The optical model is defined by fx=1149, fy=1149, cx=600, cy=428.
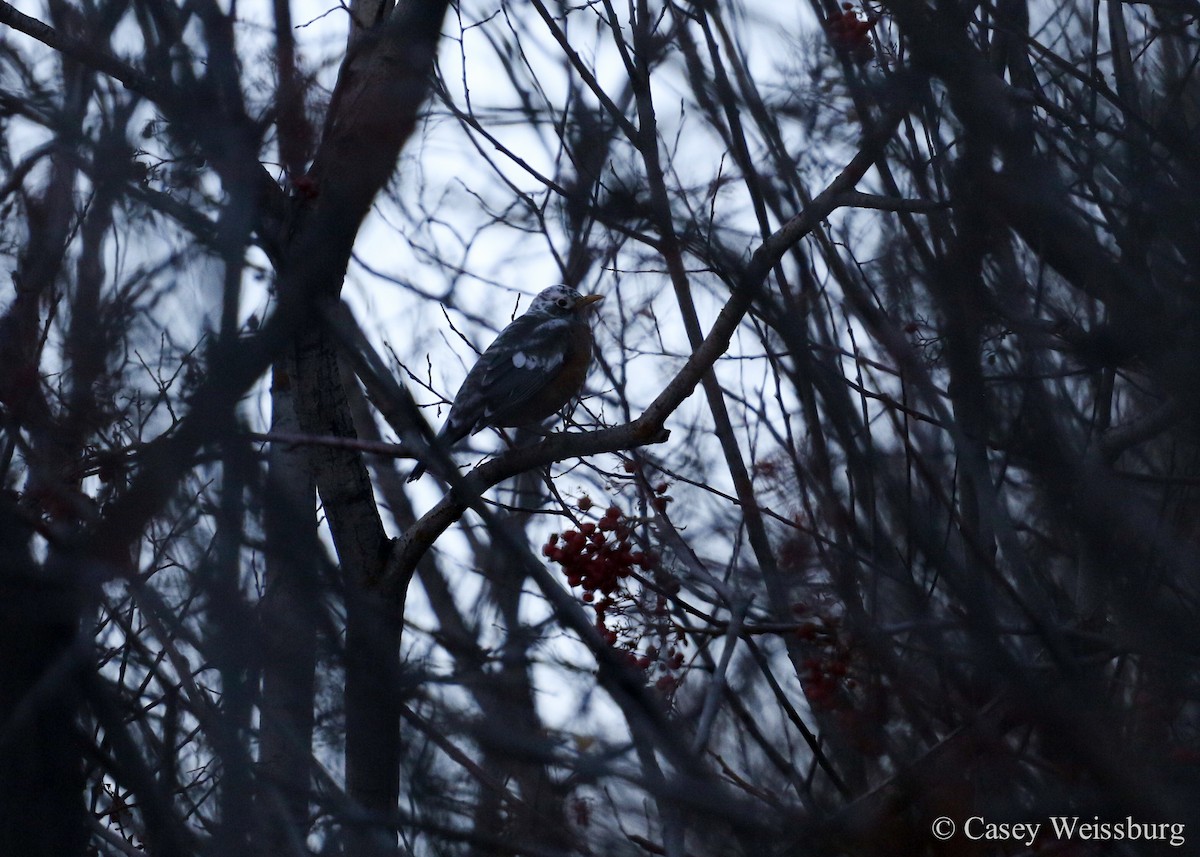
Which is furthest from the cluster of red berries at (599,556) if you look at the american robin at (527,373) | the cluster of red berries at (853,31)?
the american robin at (527,373)

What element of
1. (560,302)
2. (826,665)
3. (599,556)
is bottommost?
(826,665)

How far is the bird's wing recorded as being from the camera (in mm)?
6434

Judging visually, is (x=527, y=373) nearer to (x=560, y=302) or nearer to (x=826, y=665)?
(x=560, y=302)

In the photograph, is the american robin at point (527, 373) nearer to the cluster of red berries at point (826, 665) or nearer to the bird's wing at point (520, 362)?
the bird's wing at point (520, 362)

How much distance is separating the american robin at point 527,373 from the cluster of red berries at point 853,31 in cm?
297

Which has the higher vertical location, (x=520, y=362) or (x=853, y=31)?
(x=520, y=362)

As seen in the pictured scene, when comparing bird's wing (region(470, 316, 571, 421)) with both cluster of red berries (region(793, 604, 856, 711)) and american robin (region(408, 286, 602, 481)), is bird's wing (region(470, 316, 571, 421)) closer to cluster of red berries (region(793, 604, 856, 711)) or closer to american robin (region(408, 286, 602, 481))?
american robin (region(408, 286, 602, 481))

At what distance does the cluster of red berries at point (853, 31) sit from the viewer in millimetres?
3746

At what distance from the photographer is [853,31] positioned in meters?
3.92

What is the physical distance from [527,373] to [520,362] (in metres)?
0.08

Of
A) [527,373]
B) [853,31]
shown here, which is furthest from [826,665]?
[527,373]

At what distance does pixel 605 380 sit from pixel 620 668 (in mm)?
4776

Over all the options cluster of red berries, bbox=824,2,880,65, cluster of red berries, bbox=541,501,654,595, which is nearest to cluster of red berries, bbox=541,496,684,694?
cluster of red berries, bbox=541,501,654,595

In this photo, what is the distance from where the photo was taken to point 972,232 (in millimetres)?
2008
